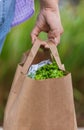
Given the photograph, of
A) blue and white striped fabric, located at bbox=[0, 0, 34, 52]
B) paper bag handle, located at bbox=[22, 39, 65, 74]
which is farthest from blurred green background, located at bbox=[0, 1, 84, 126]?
paper bag handle, located at bbox=[22, 39, 65, 74]

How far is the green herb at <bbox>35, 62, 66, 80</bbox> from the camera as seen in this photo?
95.5 inches

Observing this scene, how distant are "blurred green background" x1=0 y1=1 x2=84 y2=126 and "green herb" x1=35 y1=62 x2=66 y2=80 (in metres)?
1.93

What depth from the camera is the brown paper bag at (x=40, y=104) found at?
2.38 m

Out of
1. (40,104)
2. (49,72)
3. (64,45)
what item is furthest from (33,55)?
(64,45)

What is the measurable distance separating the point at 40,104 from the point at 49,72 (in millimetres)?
163

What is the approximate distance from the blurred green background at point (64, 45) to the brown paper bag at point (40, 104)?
77.6 inches

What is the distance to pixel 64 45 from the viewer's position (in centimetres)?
450

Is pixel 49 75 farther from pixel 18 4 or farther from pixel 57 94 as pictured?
pixel 18 4

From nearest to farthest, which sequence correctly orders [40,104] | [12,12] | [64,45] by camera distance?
1. [40,104]
2. [12,12]
3. [64,45]

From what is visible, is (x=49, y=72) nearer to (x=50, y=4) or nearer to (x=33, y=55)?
(x=33, y=55)

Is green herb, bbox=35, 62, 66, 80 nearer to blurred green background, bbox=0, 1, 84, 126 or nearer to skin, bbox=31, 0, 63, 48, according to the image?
skin, bbox=31, 0, 63, 48

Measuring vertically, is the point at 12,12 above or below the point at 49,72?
above

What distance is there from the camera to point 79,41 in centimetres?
449

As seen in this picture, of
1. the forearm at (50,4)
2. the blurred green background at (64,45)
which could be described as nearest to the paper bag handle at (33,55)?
the forearm at (50,4)
